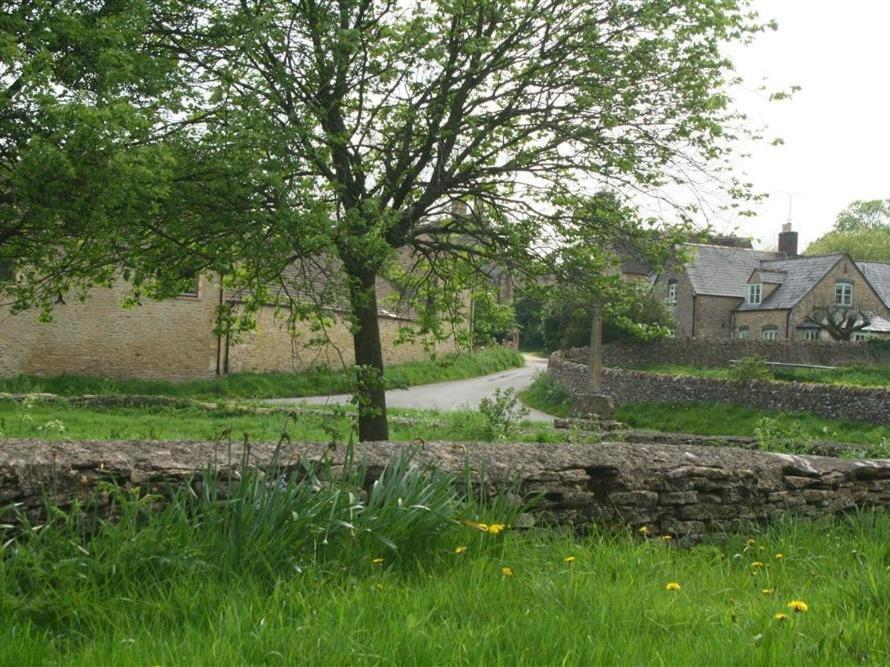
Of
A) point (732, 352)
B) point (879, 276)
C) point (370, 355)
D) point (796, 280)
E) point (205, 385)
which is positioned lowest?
point (205, 385)

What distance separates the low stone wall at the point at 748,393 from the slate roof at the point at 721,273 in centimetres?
2523

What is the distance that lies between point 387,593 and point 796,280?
55239mm

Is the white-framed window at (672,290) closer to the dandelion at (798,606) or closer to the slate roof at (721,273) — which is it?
the slate roof at (721,273)

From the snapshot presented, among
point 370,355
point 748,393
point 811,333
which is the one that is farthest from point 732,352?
point 370,355

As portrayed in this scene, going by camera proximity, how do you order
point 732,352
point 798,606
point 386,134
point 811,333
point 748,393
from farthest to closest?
1. point 811,333
2. point 732,352
3. point 748,393
4. point 386,134
5. point 798,606

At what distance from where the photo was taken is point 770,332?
53.6 m

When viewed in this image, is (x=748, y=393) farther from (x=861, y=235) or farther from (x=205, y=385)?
(x=861, y=235)

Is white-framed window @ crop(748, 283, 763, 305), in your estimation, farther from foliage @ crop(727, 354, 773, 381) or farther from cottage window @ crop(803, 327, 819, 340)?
foliage @ crop(727, 354, 773, 381)

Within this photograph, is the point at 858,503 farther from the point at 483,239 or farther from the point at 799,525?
the point at 483,239

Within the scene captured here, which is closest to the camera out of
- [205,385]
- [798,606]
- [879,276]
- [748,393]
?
[798,606]

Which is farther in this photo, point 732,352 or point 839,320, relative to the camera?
point 839,320

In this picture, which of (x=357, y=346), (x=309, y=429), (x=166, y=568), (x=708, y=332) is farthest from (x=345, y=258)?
(x=708, y=332)

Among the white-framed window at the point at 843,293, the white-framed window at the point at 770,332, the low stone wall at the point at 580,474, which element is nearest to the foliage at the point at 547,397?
the low stone wall at the point at 580,474

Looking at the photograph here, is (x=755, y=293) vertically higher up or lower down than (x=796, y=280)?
lower down
